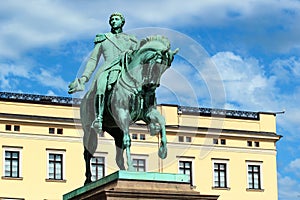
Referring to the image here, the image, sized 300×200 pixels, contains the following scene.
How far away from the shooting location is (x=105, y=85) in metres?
14.5

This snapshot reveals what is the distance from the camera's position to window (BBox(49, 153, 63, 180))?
5038 cm

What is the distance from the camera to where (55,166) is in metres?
50.4

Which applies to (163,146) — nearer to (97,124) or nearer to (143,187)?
(143,187)

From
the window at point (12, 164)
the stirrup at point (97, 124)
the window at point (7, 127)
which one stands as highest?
the window at point (7, 127)

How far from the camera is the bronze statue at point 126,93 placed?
14.1 metres

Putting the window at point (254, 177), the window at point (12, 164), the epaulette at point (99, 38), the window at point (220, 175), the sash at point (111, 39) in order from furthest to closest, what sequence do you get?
1. the window at point (254, 177)
2. the window at point (220, 175)
3. the window at point (12, 164)
4. the epaulette at point (99, 38)
5. the sash at point (111, 39)

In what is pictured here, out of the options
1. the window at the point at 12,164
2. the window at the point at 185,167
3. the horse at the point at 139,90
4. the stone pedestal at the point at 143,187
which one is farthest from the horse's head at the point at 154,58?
the window at the point at 185,167

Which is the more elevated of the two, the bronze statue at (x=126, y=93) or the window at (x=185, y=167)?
the window at (x=185, y=167)

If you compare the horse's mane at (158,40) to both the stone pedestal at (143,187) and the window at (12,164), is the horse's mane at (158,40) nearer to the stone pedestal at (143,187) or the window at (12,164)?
the stone pedestal at (143,187)

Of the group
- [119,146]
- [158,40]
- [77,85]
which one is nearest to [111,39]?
[77,85]

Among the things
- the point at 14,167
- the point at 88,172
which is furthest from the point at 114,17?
the point at 14,167

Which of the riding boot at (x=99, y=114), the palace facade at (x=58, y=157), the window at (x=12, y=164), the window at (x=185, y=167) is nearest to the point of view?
the riding boot at (x=99, y=114)

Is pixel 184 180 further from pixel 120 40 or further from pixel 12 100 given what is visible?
pixel 12 100

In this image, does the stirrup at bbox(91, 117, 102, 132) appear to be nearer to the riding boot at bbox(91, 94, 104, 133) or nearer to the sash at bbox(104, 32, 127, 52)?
the riding boot at bbox(91, 94, 104, 133)
